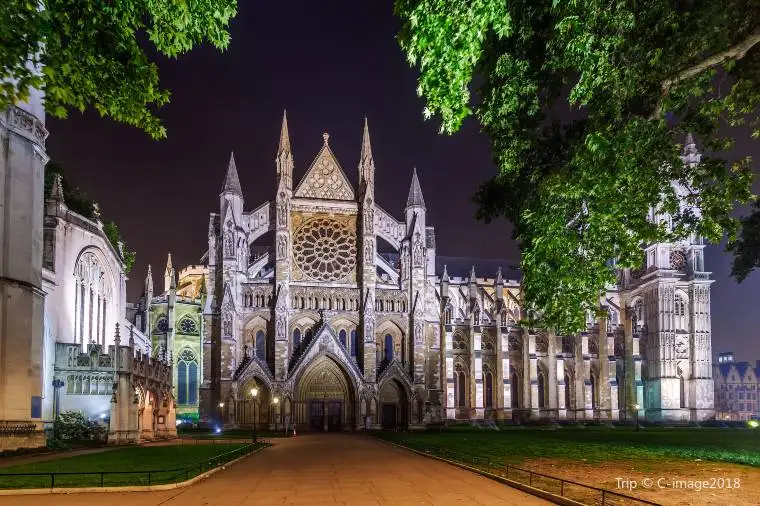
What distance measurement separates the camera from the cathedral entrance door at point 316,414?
52.4m

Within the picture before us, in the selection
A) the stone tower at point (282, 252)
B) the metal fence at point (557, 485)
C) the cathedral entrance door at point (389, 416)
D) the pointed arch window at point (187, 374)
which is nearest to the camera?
the metal fence at point (557, 485)

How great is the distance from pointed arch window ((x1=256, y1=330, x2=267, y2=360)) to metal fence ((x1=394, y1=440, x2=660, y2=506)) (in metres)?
A: 30.2

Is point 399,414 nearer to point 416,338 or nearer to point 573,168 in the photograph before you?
point 416,338

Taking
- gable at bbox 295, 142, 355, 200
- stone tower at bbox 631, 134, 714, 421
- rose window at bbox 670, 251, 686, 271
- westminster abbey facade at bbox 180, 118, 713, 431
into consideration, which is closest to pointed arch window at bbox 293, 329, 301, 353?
westminster abbey facade at bbox 180, 118, 713, 431

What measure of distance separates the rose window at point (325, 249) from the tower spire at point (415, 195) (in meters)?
5.57

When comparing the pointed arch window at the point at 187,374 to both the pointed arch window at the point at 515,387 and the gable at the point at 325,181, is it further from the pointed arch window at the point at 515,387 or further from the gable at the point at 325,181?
the pointed arch window at the point at 515,387

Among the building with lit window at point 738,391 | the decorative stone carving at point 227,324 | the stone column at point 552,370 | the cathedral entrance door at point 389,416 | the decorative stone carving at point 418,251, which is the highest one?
the decorative stone carving at point 418,251

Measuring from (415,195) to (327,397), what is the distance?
17633mm

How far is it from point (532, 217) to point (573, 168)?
1288 millimetres

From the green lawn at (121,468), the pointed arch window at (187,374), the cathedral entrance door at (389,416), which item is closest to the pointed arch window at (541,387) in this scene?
the cathedral entrance door at (389,416)

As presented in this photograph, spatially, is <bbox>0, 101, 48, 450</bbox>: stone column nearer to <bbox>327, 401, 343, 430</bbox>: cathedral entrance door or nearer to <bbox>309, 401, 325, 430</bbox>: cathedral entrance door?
<bbox>309, 401, 325, 430</bbox>: cathedral entrance door

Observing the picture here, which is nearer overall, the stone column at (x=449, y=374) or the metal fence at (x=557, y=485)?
the metal fence at (x=557, y=485)

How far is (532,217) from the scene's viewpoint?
45.6 feet

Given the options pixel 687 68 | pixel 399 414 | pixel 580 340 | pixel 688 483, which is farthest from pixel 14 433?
pixel 580 340
